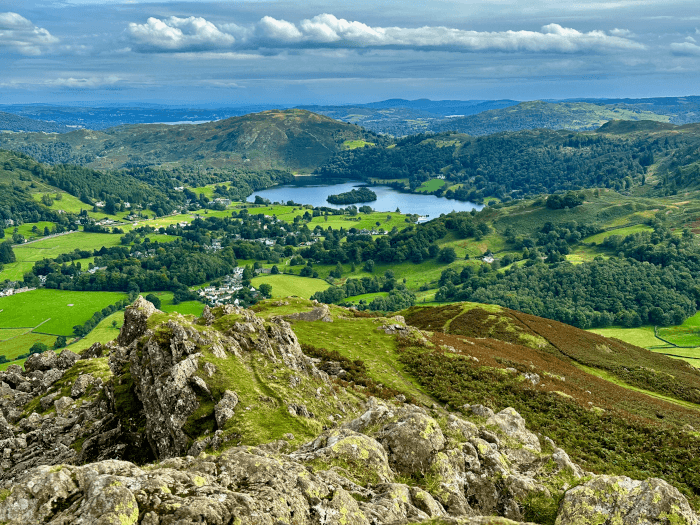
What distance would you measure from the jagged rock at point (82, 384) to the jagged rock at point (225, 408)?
68.6 ft

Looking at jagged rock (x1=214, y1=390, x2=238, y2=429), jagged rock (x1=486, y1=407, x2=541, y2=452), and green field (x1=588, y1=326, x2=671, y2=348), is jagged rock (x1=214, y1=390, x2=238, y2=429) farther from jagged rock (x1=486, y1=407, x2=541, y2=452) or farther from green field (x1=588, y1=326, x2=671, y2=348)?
green field (x1=588, y1=326, x2=671, y2=348)

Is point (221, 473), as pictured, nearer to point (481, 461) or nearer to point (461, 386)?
point (481, 461)

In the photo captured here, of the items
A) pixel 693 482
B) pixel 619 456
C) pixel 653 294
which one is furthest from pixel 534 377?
pixel 653 294

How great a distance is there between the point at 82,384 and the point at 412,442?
3635 centimetres

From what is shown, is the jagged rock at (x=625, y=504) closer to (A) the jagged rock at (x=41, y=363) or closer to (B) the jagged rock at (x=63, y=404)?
(B) the jagged rock at (x=63, y=404)

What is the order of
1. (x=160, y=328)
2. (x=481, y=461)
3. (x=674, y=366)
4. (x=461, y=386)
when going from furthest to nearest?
(x=674, y=366), (x=461, y=386), (x=160, y=328), (x=481, y=461)

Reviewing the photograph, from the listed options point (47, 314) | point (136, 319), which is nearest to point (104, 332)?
point (47, 314)

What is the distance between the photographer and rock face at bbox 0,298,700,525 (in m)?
18.0

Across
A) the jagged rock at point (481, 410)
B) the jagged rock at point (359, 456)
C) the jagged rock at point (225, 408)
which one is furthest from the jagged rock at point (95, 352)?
the jagged rock at point (481, 410)

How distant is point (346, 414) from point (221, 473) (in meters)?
20.5

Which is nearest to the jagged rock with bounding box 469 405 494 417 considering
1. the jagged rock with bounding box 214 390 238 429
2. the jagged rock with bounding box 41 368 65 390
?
the jagged rock with bounding box 214 390 238 429

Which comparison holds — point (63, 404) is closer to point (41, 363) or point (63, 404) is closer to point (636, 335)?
point (41, 363)

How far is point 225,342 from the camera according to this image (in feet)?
138

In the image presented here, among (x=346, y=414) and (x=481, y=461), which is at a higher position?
(x=481, y=461)
